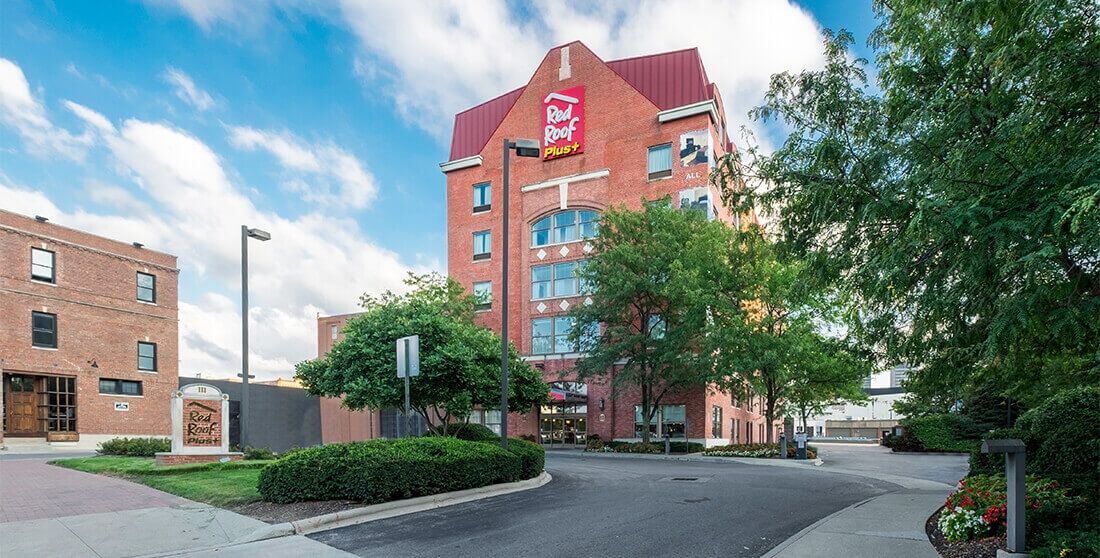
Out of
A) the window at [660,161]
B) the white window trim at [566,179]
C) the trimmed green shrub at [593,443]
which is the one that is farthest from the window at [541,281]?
the trimmed green shrub at [593,443]

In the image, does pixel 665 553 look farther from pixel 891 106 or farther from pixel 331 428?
pixel 331 428

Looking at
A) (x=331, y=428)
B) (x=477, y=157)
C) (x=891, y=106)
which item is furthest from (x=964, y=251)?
(x=331, y=428)

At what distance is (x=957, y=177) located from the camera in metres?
6.60

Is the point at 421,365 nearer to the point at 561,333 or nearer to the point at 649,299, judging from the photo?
the point at 649,299

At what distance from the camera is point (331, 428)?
43812mm

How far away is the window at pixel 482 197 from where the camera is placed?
40812mm

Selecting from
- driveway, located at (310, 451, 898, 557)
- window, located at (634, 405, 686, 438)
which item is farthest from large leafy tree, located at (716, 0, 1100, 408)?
window, located at (634, 405, 686, 438)

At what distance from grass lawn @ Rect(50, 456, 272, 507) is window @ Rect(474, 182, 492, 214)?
85.1 ft

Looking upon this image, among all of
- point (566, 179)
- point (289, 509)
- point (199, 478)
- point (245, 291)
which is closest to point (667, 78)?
point (566, 179)

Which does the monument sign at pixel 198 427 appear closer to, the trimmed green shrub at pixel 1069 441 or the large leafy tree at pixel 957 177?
the large leafy tree at pixel 957 177

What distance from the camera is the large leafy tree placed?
5.80 meters

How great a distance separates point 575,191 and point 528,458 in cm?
2486

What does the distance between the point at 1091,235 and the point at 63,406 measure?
130 ft

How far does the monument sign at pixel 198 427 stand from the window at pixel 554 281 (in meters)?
20.6
